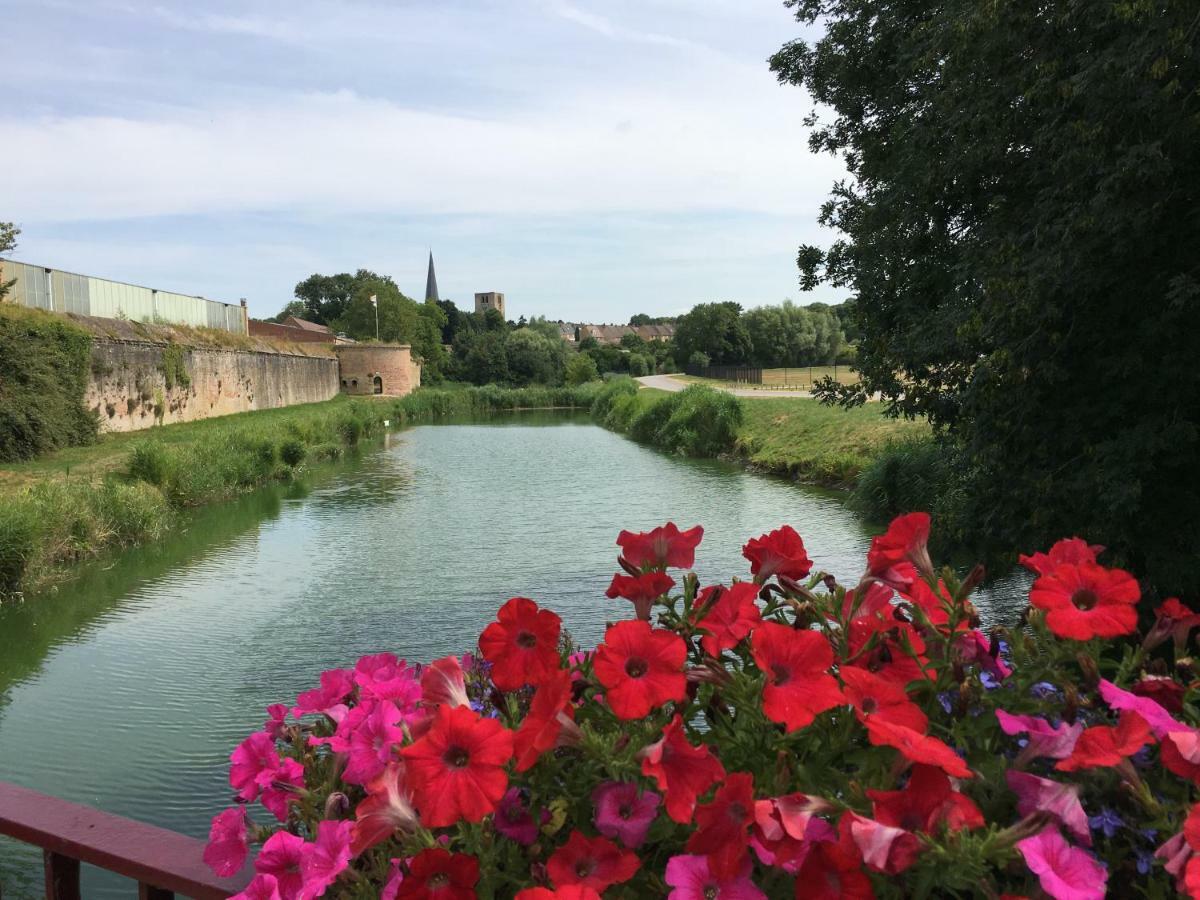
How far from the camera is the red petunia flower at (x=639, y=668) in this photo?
105cm

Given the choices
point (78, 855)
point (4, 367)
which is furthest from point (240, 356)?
point (78, 855)

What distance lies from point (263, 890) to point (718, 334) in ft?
238

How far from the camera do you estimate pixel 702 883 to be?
1.00 m

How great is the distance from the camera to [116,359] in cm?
2256

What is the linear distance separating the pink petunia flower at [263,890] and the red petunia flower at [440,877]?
21 centimetres

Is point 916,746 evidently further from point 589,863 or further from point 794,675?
point 589,863

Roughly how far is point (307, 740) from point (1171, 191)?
5.44 meters

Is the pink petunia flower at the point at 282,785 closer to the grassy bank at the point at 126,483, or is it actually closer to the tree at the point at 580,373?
the grassy bank at the point at 126,483

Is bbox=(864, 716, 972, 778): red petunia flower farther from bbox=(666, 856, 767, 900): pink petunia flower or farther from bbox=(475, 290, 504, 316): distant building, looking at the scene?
bbox=(475, 290, 504, 316): distant building

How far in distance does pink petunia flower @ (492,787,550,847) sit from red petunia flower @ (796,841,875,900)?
33cm

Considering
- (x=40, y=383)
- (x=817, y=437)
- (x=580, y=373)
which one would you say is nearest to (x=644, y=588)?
(x=817, y=437)

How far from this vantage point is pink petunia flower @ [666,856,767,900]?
0.99 meters

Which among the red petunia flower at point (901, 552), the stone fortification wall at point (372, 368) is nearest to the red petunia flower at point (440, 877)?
the red petunia flower at point (901, 552)

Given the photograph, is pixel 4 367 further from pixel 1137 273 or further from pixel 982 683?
pixel 982 683
